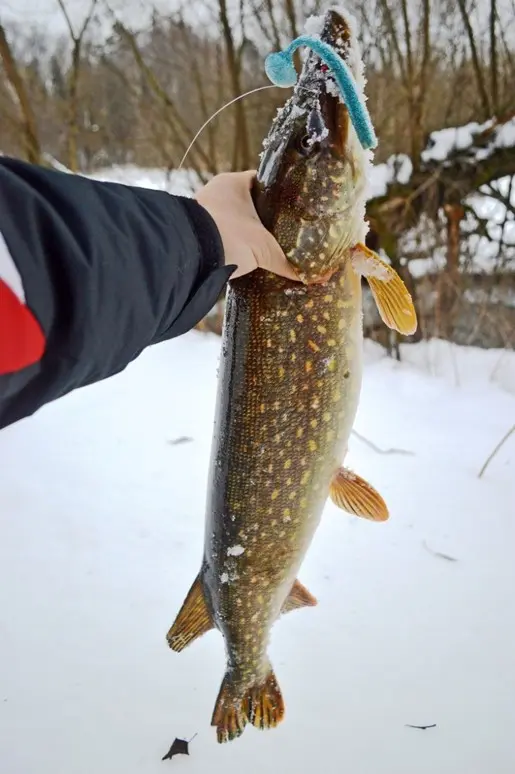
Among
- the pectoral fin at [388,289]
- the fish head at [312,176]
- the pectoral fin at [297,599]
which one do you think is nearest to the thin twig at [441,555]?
the pectoral fin at [297,599]

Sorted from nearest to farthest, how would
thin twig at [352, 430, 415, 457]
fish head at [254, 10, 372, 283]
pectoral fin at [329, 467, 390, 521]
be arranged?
fish head at [254, 10, 372, 283] < pectoral fin at [329, 467, 390, 521] < thin twig at [352, 430, 415, 457]

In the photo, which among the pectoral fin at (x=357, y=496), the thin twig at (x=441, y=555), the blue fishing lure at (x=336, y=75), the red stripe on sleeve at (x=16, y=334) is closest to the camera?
the red stripe on sleeve at (x=16, y=334)

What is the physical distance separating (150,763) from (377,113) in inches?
145

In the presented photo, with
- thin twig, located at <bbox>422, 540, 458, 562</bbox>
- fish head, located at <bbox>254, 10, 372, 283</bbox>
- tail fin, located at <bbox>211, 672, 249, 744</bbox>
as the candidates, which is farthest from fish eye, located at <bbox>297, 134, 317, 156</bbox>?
thin twig, located at <bbox>422, 540, 458, 562</bbox>

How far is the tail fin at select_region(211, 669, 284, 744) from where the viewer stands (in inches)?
40.7

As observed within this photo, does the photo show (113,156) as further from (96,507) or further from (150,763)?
(150,763)

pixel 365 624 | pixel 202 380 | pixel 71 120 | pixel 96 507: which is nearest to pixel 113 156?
pixel 71 120

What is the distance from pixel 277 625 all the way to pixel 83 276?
1201 mm

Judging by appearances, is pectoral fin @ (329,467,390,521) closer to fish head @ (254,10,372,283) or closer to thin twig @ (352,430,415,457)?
fish head @ (254,10,372,283)

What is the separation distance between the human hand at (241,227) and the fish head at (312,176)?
0.02m

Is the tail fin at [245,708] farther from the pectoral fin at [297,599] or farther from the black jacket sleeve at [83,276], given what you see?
the black jacket sleeve at [83,276]

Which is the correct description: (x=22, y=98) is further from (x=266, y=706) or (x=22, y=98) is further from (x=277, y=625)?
(x=266, y=706)

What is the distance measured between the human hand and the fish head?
Result: 2 cm

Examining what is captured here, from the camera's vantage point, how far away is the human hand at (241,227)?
30.3 inches
